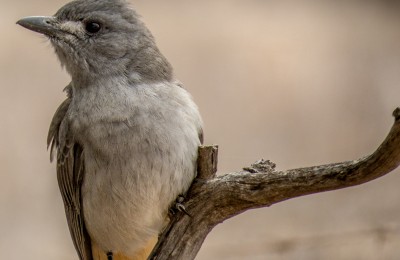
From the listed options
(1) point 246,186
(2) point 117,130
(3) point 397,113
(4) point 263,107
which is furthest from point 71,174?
(4) point 263,107

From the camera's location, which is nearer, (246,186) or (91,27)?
(246,186)

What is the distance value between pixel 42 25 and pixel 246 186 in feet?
4.30

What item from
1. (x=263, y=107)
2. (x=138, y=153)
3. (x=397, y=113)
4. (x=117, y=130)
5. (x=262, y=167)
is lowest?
(x=397, y=113)

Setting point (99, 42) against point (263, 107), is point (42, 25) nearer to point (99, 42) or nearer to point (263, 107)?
point (99, 42)

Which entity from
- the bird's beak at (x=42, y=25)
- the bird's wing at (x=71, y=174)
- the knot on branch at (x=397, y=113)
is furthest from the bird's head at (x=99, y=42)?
the knot on branch at (x=397, y=113)

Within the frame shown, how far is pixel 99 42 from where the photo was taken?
5.57 metres

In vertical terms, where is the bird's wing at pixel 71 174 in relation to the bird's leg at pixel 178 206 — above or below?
above

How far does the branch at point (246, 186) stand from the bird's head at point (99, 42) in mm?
558

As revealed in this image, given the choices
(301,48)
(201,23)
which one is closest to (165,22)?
(201,23)

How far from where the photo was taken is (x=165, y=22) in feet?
28.8

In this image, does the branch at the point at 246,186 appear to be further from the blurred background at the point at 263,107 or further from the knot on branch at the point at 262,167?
the blurred background at the point at 263,107

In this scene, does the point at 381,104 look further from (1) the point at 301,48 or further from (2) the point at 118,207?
(2) the point at 118,207

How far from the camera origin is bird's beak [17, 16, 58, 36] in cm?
548

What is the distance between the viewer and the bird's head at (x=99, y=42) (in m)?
5.52
